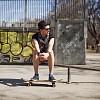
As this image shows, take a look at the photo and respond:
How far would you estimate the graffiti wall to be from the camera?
18484 mm

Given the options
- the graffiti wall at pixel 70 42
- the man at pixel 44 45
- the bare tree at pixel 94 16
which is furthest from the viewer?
the bare tree at pixel 94 16

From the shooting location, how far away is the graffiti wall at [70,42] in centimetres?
1848

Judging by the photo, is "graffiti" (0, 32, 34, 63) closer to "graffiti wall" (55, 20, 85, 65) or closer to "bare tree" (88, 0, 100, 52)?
"graffiti wall" (55, 20, 85, 65)

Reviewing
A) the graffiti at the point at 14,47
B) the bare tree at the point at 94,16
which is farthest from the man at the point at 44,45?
the bare tree at the point at 94,16

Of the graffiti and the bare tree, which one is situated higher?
the bare tree

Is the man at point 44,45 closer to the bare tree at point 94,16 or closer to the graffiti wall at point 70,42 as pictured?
the graffiti wall at point 70,42

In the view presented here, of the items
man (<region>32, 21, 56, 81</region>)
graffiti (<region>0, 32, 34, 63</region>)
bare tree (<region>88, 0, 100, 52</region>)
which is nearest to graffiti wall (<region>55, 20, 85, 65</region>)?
graffiti (<region>0, 32, 34, 63</region>)

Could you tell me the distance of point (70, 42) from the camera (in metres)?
18.6

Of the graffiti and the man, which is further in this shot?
the graffiti

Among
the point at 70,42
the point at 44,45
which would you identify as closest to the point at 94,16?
the point at 70,42

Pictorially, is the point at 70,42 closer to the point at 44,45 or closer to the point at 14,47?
the point at 14,47

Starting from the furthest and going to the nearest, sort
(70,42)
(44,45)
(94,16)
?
(94,16), (70,42), (44,45)

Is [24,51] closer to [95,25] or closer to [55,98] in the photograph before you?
[55,98]

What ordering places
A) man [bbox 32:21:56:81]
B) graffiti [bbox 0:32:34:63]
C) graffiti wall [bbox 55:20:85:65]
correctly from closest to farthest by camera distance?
man [bbox 32:21:56:81], graffiti wall [bbox 55:20:85:65], graffiti [bbox 0:32:34:63]
